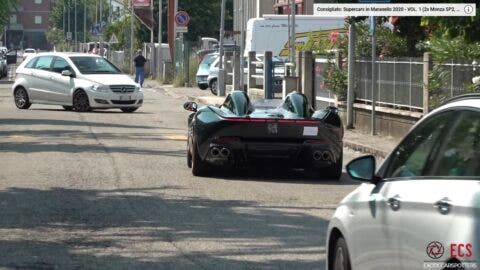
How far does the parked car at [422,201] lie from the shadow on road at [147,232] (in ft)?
7.81

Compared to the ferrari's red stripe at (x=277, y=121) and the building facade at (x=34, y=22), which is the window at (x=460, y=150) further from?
the building facade at (x=34, y=22)

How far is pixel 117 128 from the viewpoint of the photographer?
22000 mm

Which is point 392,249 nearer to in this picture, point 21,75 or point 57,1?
point 21,75

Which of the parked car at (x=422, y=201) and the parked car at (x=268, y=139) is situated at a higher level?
the parked car at (x=422, y=201)

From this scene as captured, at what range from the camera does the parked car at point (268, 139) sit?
13.1 meters

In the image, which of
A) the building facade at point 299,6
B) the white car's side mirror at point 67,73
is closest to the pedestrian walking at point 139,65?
the building facade at point 299,6

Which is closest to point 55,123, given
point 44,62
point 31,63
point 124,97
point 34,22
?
point 124,97

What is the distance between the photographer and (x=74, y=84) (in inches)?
1093

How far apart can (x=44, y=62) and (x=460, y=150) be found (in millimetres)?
24901

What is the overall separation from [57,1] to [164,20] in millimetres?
76618

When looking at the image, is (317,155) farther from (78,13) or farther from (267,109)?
(78,13)

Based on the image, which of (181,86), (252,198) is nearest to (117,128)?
(252,198)

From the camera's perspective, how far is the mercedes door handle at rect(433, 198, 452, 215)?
4395 mm

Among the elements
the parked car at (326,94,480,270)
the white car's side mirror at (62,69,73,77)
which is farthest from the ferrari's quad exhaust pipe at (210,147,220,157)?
the white car's side mirror at (62,69,73,77)
